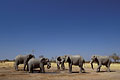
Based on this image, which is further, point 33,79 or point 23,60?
point 23,60

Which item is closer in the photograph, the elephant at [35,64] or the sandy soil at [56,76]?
the sandy soil at [56,76]

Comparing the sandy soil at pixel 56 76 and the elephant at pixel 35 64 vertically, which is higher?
the elephant at pixel 35 64

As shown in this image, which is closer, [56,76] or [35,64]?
[56,76]

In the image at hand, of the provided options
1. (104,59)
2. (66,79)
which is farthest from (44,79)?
(104,59)

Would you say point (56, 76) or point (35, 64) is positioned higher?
point (35, 64)

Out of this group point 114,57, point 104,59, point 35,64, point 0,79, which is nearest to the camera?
point 0,79

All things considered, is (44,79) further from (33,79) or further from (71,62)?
(71,62)

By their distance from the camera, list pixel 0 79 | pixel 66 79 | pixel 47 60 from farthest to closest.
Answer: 1. pixel 47 60
2. pixel 66 79
3. pixel 0 79

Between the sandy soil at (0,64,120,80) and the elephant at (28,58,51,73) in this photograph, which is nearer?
the sandy soil at (0,64,120,80)

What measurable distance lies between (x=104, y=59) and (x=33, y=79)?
11386 millimetres

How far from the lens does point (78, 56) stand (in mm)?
18500

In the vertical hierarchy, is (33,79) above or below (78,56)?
below

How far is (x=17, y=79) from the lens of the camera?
12.0m

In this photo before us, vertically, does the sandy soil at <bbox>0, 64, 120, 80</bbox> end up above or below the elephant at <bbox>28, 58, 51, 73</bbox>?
below
